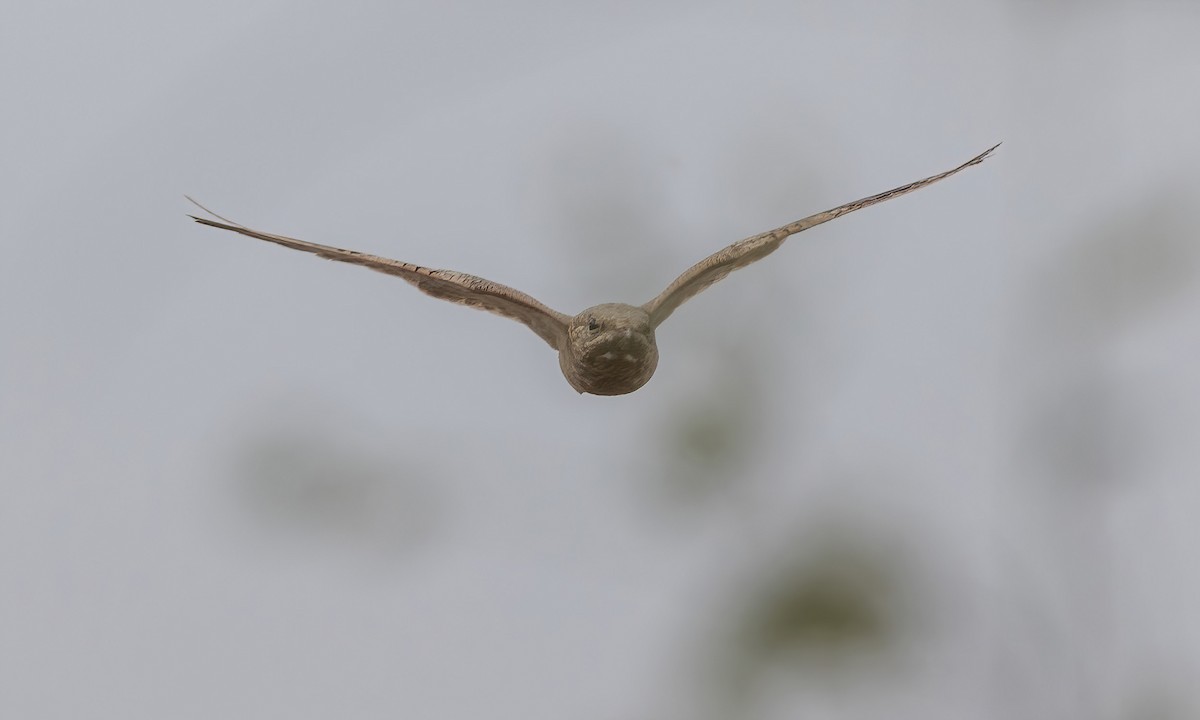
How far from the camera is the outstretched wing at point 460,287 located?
3.43ft

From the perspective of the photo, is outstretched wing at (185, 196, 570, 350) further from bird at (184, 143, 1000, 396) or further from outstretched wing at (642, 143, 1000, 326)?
A: outstretched wing at (642, 143, 1000, 326)

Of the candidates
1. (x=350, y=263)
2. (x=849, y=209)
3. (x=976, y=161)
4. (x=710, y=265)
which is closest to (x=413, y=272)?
(x=350, y=263)

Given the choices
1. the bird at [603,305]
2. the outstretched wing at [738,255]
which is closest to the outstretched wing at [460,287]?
the bird at [603,305]

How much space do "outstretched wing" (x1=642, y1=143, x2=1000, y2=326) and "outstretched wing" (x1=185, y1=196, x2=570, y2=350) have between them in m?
0.11

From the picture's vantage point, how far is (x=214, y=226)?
96cm

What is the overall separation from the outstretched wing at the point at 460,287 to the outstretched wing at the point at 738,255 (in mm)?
107

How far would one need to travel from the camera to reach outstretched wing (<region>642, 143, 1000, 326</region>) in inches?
38.9

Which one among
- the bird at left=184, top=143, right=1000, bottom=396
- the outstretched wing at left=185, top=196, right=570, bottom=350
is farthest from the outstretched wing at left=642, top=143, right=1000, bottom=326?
the outstretched wing at left=185, top=196, right=570, bottom=350

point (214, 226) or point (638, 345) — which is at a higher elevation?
point (214, 226)

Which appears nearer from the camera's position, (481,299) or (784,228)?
(784,228)

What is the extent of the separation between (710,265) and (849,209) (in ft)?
0.48

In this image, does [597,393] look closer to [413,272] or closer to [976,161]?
[413,272]

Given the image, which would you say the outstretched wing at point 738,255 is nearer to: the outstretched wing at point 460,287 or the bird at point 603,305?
the bird at point 603,305

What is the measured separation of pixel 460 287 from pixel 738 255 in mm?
290
